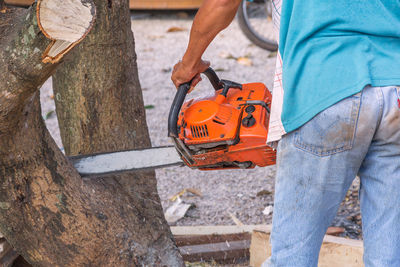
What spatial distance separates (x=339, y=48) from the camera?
1.31 meters

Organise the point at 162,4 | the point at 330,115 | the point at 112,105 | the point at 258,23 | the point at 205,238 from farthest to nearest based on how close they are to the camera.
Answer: the point at 162,4 → the point at 258,23 → the point at 205,238 → the point at 112,105 → the point at 330,115

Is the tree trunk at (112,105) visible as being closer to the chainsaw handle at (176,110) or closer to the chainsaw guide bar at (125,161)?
the chainsaw guide bar at (125,161)

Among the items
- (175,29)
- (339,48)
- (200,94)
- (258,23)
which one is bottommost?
(175,29)

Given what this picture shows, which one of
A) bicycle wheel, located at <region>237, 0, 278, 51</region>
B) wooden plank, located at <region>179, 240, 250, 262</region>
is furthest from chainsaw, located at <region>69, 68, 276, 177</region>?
bicycle wheel, located at <region>237, 0, 278, 51</region>

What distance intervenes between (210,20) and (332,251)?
52.4 inches

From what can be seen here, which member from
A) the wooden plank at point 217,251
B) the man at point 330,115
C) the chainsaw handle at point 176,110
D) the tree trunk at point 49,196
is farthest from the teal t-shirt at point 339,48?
the wooden plank at point 217,251

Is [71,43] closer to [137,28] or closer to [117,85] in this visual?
[117,85]

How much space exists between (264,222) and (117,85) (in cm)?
133

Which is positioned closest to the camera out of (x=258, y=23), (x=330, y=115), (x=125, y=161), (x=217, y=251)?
(x=330, y=115)

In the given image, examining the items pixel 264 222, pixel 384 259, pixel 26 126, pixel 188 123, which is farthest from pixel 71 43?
pixel 264 222

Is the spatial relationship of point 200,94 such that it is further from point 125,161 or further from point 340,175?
point 340,175

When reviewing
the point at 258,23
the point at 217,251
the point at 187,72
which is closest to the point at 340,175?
the point at 187,72

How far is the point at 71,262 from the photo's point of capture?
1891 mm

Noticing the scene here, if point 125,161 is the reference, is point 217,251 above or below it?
below
